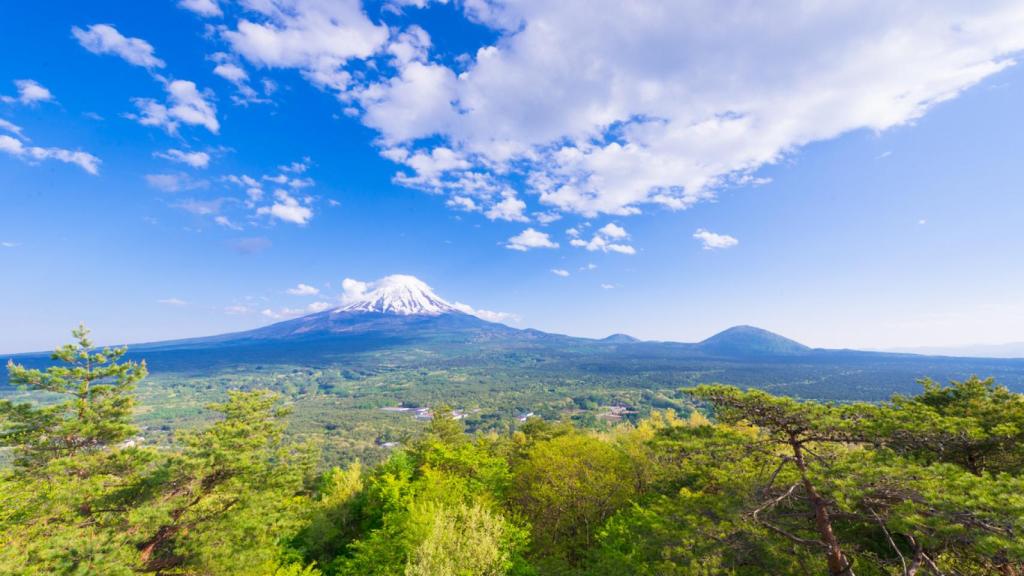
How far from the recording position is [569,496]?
24.7 meters

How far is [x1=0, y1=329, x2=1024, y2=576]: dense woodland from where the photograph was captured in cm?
1115

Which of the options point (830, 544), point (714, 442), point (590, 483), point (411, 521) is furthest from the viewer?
point (590, 483)

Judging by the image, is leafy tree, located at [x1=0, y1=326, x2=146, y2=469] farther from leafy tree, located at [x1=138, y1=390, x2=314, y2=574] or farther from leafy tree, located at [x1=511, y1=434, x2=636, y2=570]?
leafy tree, located at [x1=511, y1=434, x2=636, y2=570]

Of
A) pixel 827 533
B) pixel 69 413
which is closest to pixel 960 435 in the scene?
pixel 827 533

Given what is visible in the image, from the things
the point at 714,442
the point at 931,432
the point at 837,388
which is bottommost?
the point at 837,388

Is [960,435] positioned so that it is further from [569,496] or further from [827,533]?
[569,496]

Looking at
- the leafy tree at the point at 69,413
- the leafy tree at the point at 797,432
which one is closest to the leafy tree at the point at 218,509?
the leafy tree at the point at 69,413

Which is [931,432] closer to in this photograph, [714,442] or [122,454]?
[714,442]

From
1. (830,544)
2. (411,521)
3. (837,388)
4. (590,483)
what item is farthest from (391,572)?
(837,388)

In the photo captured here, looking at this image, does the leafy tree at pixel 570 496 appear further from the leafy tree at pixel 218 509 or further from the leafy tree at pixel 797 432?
the leafy tree at pixel 218 509

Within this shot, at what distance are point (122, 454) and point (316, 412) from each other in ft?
632

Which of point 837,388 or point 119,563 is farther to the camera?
point 837,388

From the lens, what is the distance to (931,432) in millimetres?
11688

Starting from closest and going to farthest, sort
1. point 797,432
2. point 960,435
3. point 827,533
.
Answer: point 827,533 < point 960,435 < point 797,432
